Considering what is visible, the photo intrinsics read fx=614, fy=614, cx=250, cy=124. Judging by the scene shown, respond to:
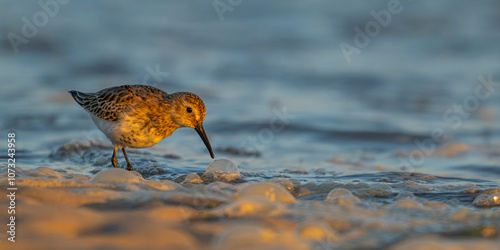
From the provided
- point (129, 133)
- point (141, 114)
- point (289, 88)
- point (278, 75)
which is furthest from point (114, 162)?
point (278, 75)

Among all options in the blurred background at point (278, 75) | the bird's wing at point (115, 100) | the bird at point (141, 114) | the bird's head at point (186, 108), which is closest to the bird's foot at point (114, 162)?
the bird at point (141, 114)

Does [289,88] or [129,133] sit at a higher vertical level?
[289,88]

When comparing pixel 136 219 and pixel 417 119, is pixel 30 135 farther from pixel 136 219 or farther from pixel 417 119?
pixel 417 119

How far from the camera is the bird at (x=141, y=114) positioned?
20.0 ft

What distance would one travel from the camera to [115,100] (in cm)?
624

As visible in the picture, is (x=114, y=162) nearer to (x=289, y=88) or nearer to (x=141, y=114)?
(x=141, y=114)

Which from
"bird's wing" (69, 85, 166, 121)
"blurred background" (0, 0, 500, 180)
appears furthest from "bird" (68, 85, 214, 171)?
"blurred background" (0, 0, 500, 180)

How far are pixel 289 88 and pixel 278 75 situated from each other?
0.90 metres

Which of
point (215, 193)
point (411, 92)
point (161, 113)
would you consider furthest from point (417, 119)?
point (215, 193)

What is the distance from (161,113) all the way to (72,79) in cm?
496

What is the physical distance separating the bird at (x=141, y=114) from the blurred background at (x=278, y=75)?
0.49 meters

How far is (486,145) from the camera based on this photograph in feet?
25.0

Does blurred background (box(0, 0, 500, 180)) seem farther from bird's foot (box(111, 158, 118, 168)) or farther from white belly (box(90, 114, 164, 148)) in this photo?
white belly (box(90, 114, 164, 148))

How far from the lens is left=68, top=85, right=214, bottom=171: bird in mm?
6105
